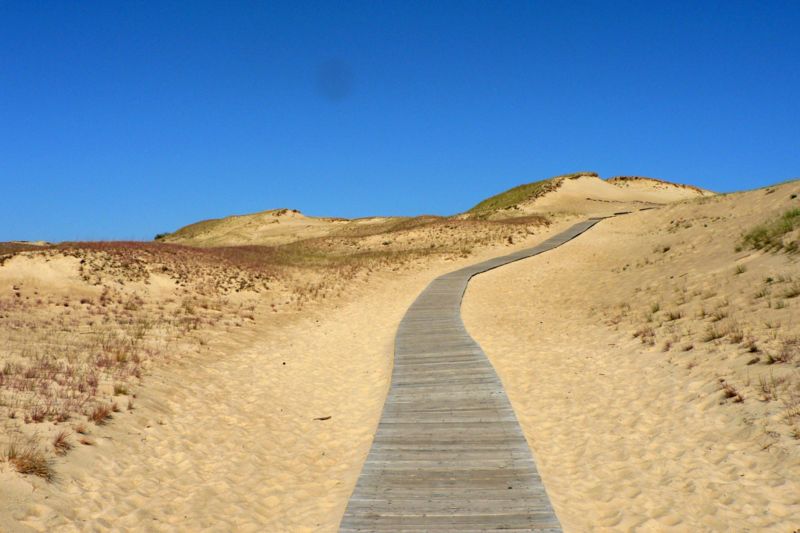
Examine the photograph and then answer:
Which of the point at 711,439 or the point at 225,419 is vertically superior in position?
the point at 225,419

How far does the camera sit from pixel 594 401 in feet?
33.2

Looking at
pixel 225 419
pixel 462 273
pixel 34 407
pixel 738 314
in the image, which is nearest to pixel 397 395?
pixel 225 419

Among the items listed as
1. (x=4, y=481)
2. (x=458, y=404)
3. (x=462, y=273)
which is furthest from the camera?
(x=462, y=273)

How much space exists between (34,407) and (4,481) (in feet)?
7.87

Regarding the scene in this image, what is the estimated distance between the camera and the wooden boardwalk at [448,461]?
5746 mm

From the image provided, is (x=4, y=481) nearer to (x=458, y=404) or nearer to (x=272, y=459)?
(x=272, y=459)

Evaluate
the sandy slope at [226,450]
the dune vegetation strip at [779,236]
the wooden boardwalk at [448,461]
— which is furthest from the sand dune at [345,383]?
the wooden boardwalk at [448,461]

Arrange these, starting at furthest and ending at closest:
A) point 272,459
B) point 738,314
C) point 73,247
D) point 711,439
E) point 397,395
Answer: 1. point 73,247
2. point 738,314
3. point 397,395
4. point 272,459
5. point 711,439

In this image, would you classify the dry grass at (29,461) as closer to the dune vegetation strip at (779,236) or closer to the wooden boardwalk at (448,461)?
the wooden boardwalk at (448,461)

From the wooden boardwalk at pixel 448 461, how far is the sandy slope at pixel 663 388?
64 cm

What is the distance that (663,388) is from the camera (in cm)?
1011

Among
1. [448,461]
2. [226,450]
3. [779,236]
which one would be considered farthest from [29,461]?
[779,236]

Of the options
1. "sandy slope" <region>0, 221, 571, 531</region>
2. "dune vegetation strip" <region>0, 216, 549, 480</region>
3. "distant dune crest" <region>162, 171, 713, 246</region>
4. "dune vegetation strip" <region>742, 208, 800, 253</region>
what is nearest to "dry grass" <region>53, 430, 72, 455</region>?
"dune vegetation strip" <region>0, 216, 549, 480</region>

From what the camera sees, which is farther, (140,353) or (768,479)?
(140,353)
